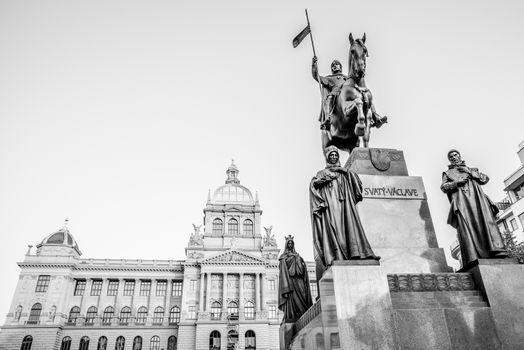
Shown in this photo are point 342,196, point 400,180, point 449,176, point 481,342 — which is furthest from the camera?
point 400,180

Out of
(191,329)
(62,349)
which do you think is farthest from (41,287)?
(191,329)

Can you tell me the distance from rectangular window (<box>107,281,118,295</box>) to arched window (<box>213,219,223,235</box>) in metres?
18.6

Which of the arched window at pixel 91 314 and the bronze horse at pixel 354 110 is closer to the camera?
the bronze horse at pixel 354 110

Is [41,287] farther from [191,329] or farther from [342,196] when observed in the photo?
[342,196]

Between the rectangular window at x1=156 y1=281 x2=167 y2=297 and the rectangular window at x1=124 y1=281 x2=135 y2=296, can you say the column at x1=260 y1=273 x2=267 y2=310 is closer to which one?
the rectangular window at x1=156 y1=281 x2=167 y2=297

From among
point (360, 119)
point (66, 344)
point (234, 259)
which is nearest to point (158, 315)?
point (66, 344)

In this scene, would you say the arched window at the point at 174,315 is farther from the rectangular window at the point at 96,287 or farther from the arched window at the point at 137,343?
the rectangular window at the point at 96,287

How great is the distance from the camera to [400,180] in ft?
22.7

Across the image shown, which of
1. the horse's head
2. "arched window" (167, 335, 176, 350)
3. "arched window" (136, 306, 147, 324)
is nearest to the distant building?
the horse's head

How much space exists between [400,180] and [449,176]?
90cm

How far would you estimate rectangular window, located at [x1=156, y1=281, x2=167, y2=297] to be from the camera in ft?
209

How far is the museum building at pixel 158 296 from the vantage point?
56.9m

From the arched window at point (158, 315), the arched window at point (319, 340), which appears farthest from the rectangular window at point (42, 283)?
the arched window at point (319, 340)

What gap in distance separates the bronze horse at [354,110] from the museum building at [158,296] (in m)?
53.7
